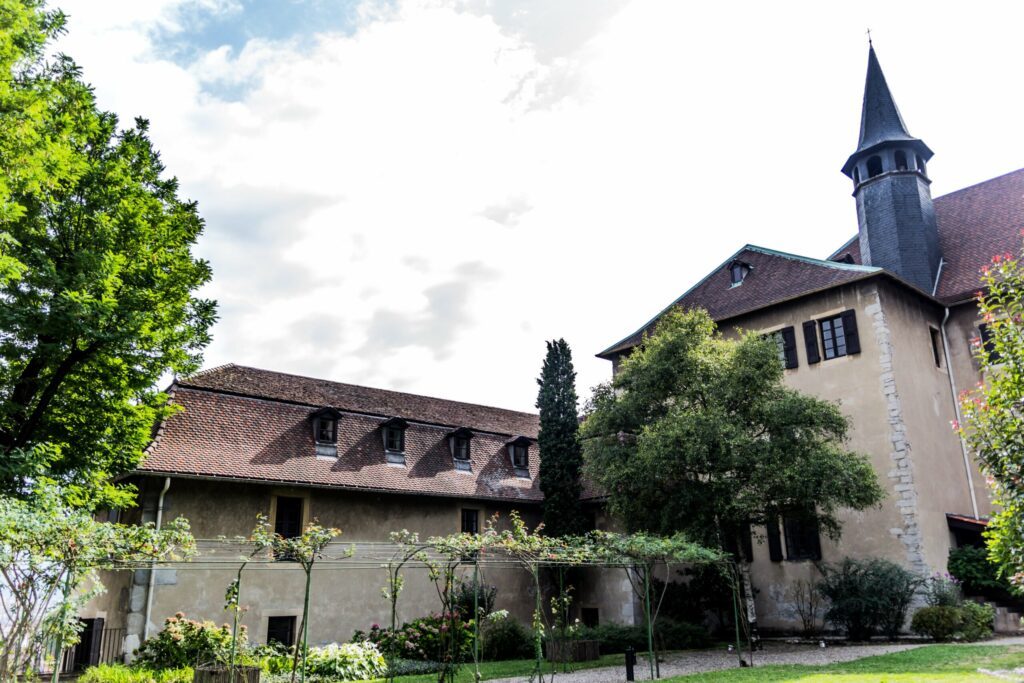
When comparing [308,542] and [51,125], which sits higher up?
[51,125]

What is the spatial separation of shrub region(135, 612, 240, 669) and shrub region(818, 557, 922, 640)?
48.9 feet

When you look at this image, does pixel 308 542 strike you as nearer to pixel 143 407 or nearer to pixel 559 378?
pixel 143 407

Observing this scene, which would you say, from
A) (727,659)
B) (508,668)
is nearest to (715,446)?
(727,659)

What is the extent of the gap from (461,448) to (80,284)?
14173mm

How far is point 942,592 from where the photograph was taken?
19328 mm

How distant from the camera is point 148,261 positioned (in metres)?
15.1

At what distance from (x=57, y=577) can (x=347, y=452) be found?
12.5 meters

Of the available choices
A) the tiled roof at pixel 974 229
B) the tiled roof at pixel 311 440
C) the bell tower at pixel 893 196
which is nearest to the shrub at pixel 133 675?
the tiled roof at pixel 311 440

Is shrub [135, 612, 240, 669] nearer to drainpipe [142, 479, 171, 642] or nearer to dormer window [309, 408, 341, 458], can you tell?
drainpipe [142, 479, 171, 642]

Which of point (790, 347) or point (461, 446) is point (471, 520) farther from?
point (790, 347)

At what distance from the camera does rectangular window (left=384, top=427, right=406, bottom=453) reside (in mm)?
23625

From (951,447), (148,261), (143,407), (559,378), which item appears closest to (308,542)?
(143,407)

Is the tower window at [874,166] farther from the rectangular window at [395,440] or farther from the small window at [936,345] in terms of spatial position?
the rectangular window at [395,440]

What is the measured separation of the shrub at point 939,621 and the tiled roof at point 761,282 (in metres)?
9.32
